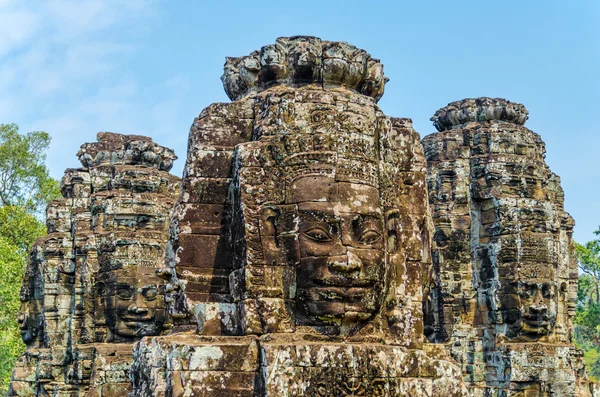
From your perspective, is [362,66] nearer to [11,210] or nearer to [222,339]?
[222,339]

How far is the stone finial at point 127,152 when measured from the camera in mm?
15570

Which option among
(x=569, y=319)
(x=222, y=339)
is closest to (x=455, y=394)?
(x=222, y=339)

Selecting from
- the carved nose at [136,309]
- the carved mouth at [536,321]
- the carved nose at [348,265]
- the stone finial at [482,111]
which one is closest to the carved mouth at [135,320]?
the carved nose at [136,309]

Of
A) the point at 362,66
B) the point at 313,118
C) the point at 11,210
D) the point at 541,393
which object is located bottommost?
the point at 541,393

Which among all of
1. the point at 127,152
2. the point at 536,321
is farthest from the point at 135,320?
the point at 536,321

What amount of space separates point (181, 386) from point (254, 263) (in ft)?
3.37

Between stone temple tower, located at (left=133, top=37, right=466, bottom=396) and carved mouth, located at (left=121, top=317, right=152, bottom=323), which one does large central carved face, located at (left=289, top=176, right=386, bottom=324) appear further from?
carved mouth, located at (left=121, top=317, right=152, bottom=323)

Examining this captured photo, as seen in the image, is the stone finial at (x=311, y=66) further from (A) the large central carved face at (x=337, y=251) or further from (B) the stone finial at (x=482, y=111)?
(B) the stone finial at (x=482, y=111)

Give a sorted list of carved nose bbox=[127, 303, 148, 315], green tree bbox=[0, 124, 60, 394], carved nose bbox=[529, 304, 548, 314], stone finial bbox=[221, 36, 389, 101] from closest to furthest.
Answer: stone finial bbox=[221, 36, 389, 101], carved nose bbox=[127, 303, 148, 315], carved nose bbox=[529, 304, 548, 314], green tree bbox=[0, 124, 60, 394]

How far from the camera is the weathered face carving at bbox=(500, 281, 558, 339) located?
563 inches

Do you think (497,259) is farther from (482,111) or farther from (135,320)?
(135,320)

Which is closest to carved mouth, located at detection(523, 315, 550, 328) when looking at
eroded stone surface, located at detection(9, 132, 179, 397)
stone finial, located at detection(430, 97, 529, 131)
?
stone finial, located at detection(430, 97, 529, 131)

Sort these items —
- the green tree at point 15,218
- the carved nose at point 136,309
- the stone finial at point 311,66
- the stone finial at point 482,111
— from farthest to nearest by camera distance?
1. the green tree at point 15,218
2. the stone finial at point 482,111
3. the carved nose at point 136,309
4. the stone finial at point 311,66

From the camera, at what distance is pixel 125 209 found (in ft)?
47.7
